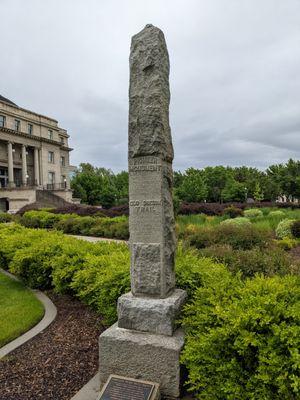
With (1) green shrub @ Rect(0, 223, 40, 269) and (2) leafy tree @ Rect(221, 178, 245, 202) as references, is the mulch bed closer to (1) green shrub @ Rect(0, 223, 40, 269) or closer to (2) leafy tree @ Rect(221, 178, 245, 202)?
(1) green shrub @ Rect(0, 223, 40, 269)

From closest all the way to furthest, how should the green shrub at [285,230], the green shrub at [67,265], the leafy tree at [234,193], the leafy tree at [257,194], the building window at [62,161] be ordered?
the green shrub at [67,265] < the green shrub at [285,230] < the leafy tree at [234,193] < the leafy tree at [257,194] < the building window at [62,161]

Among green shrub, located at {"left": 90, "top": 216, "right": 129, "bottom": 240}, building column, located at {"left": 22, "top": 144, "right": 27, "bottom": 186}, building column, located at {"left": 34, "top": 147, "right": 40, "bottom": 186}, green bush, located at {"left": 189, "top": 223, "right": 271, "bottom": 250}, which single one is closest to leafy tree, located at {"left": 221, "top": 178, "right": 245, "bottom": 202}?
building column, located at {"left": 34, "top": 147, "right": 40, "bottom": 186}

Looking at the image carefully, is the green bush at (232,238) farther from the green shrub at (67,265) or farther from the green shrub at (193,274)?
the green shrub at (193,274)

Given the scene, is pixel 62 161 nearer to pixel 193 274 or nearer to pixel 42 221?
pixel 42 221

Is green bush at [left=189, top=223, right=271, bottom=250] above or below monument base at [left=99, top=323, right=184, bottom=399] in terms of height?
above

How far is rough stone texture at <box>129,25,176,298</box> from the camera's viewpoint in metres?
4.03

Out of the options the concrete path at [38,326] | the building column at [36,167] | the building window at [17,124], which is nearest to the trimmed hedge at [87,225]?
the concrete path at [38,326]

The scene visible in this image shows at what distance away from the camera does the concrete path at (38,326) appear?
5159 mm

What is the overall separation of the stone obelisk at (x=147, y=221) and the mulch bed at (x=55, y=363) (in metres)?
0.61

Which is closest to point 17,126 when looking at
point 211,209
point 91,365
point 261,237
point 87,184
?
point 87,184

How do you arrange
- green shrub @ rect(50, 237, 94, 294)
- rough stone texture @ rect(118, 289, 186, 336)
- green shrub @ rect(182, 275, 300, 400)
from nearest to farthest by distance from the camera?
green shrub @ rect(182, 275, 300, 400) → rough stone texture @ rect(118, 289, 186, 336) → green shrub @ rect(50, 237, 94, 294)

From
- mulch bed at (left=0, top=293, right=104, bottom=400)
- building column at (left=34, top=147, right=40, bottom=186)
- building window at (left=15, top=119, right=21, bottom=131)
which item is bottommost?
mulch bed at (left=0, top=293, right=104, bottom=400)

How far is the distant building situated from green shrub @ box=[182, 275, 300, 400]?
1622 inches

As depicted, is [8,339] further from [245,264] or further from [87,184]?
[87,184]
